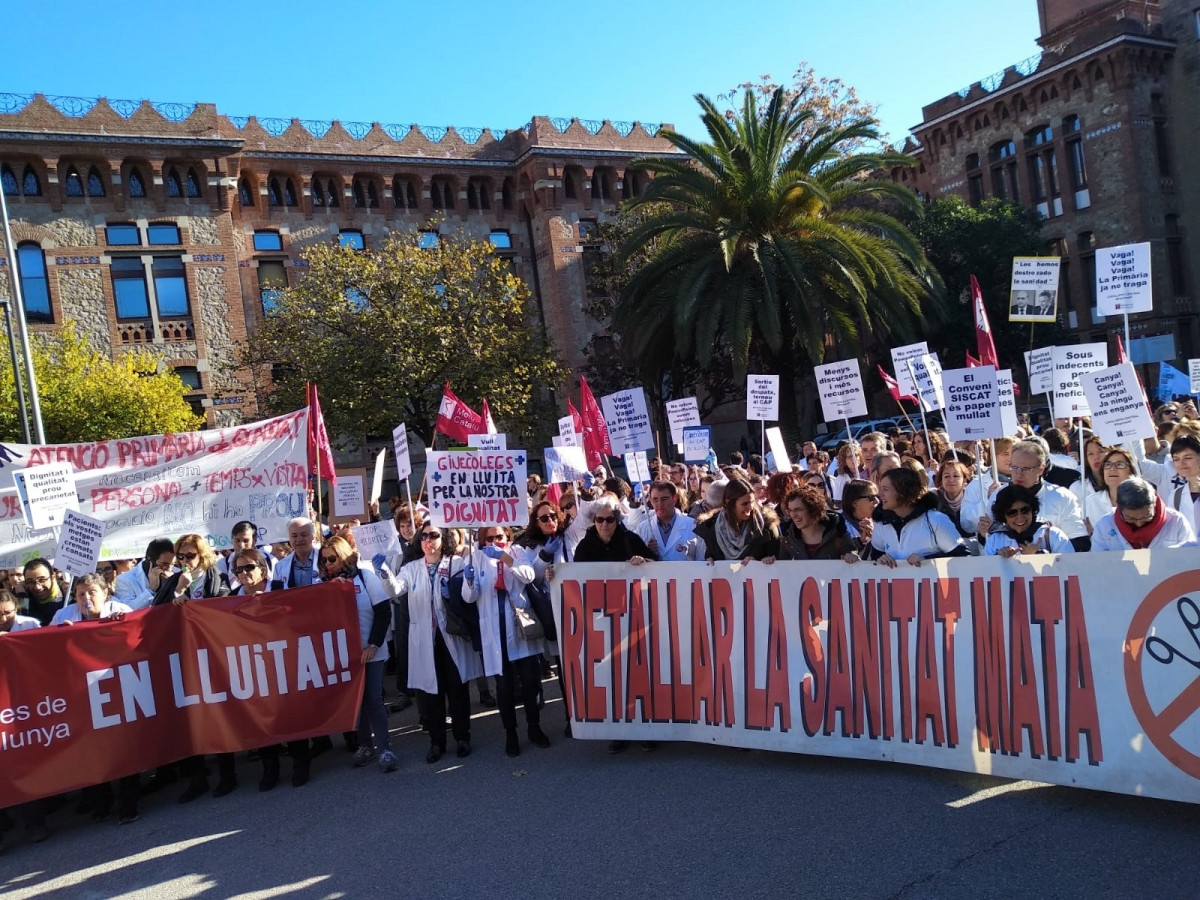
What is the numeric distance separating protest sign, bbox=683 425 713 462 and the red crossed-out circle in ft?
29.5

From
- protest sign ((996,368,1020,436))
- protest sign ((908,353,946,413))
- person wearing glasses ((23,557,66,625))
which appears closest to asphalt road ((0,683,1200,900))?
person wearing glasses ((23,557,66,625))

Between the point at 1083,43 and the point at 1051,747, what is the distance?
36678 mm

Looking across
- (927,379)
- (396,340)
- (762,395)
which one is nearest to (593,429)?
(762,395)

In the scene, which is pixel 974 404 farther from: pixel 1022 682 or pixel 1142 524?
pixel 1022 682

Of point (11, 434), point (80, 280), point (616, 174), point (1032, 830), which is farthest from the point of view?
point (616, 174)

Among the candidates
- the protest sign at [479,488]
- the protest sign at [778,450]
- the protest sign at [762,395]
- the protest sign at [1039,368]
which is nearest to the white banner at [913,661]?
the protest sign at [479,488]

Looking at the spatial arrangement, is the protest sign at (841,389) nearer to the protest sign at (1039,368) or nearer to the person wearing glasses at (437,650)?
the protest sign at (1039,368)

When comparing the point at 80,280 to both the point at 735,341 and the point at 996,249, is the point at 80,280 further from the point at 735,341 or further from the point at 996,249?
the point at 996,249

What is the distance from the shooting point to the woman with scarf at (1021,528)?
17.6 feet

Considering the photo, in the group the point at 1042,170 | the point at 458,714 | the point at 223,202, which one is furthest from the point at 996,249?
the point at 458,714

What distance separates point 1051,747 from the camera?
4.82 meters

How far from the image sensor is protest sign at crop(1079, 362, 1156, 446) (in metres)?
7.14

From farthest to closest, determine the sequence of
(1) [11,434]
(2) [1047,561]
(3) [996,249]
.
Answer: (3) [996,249]
(1) [11,434]
(2) [1047,561]

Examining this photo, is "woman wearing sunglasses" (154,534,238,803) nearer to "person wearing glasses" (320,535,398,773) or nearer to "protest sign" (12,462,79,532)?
"person wearing glasses" (320,535,398,773)
